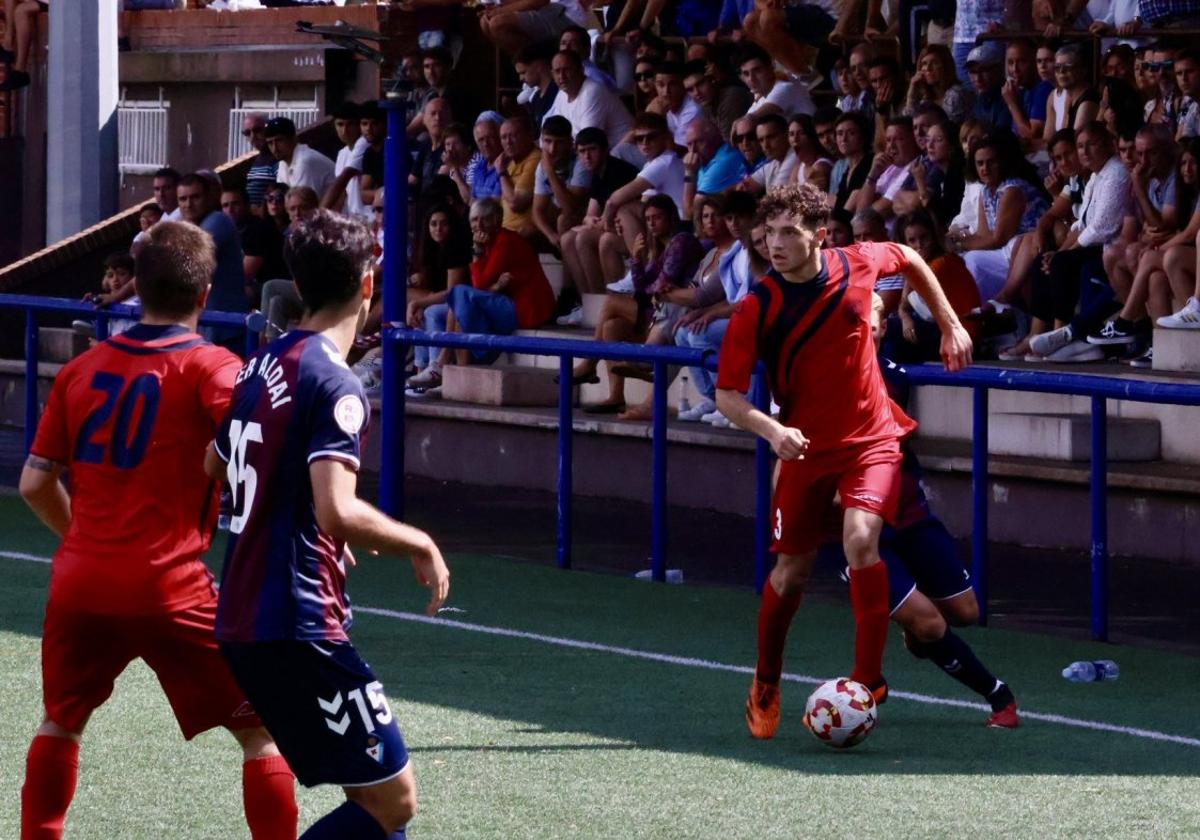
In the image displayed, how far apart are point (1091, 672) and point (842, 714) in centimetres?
189

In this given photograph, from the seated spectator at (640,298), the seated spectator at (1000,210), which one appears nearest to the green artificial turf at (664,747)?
the seated spectator at (1000,210)

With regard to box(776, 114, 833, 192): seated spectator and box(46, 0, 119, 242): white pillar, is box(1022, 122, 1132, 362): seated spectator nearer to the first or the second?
box(776, 114, 833, 192): seated spectator

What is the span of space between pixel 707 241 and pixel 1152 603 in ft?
16.9

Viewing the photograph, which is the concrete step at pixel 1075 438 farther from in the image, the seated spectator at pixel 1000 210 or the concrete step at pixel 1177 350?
the seated spectator at pixel 1000 210

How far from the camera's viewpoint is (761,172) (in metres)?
A: 15.6

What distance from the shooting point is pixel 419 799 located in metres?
6.91

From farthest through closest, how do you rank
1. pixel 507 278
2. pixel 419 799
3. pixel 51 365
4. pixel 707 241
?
pixel 51 365 → pixel 507 278 → pixel 707 241 → pixel 419 799

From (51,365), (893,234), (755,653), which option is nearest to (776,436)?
(755,653)

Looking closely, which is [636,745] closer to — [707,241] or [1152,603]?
[1152,603]

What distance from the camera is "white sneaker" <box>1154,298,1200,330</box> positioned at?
502 inches

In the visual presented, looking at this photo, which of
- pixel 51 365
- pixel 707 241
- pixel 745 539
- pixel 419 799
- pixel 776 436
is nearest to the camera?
pixel 419 799

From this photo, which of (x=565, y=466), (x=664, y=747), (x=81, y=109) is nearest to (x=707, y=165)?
(x=565, y=466)

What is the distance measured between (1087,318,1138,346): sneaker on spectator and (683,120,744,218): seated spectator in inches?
117

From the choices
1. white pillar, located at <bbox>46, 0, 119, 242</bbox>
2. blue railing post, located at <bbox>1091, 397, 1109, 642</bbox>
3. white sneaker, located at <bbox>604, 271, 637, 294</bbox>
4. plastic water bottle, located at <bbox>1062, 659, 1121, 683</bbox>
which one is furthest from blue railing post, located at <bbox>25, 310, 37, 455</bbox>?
plastic water bottle, located at <bbox>1062, 659, 1121, 683</bbox>
